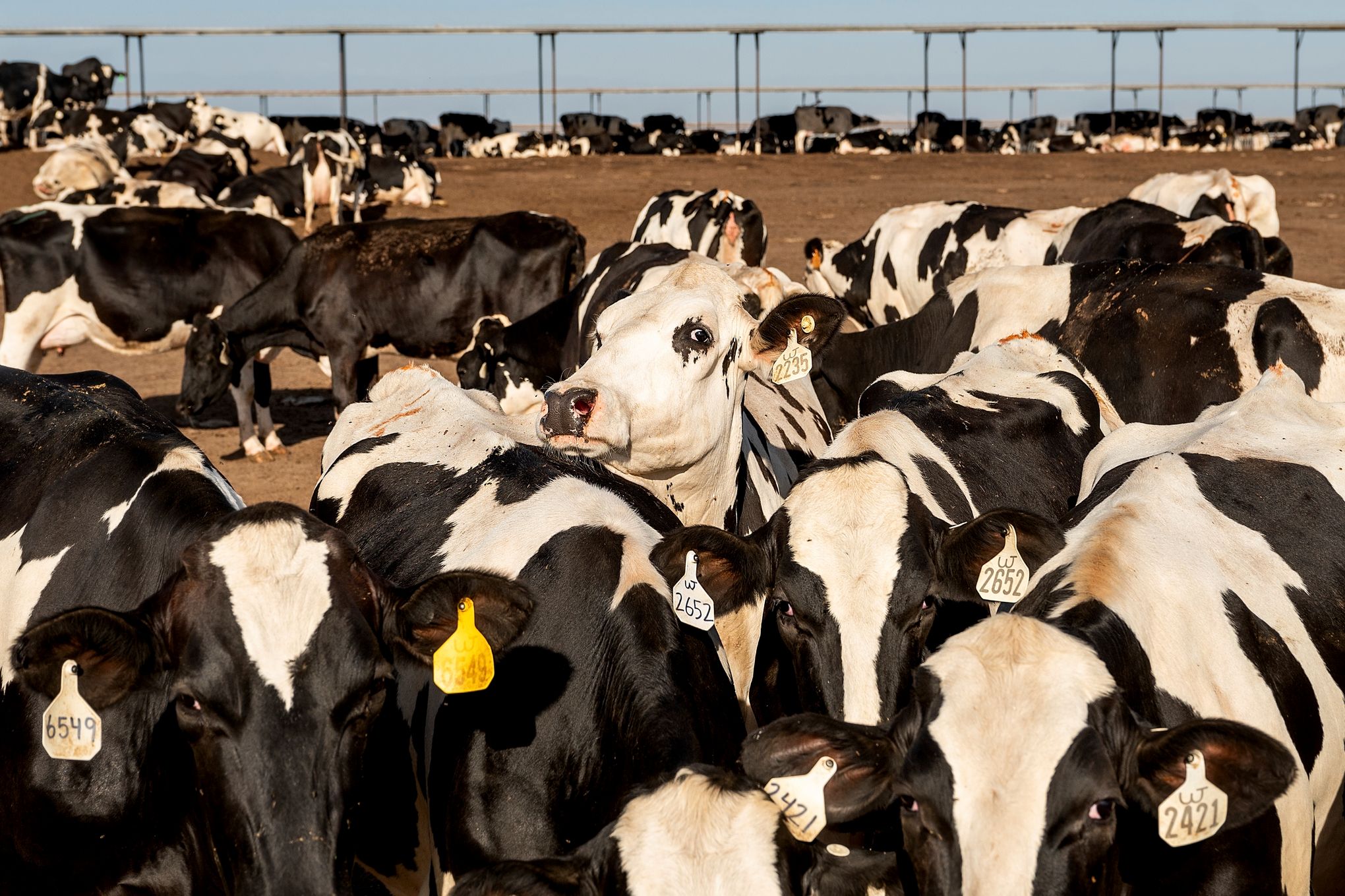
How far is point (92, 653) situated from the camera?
3.06 m

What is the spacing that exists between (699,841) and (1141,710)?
106 centimetres

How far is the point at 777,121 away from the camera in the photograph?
49312mm

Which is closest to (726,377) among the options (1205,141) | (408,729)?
(408,729)

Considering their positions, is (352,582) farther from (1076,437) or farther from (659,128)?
(659,128)

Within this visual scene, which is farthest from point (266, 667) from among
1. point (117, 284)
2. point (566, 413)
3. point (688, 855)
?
point (117, 284)

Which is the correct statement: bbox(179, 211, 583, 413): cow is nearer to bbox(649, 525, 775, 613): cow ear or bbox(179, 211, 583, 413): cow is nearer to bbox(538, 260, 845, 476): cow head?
bbox(538, 260, 845, 476): cow head

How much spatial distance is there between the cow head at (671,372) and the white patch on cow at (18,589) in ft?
5.25

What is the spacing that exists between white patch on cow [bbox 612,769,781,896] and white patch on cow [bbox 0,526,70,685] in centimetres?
199

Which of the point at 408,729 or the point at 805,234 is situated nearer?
the point at 408,729

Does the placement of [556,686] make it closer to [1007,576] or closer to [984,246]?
[1007,576]

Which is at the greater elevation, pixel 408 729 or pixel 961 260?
pixel 961 260

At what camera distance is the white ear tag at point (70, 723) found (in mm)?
3098

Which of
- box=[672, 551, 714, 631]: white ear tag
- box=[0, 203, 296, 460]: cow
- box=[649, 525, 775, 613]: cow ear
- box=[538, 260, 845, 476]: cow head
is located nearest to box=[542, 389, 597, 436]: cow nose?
box=[538, 260, 845, 476]: cow head

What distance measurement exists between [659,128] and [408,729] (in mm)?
51188
